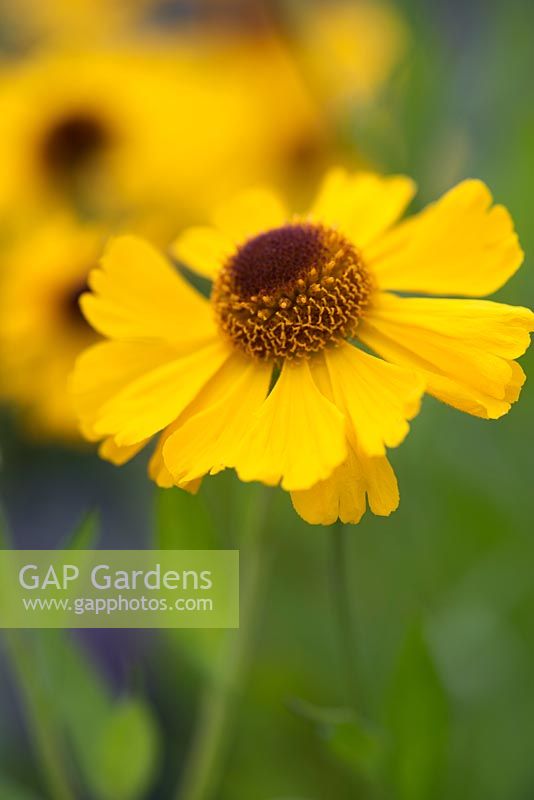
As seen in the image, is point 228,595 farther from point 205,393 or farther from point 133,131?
point 133,131

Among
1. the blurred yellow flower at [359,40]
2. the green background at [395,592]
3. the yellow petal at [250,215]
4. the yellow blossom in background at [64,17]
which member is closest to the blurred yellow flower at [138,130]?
the blurred yellow flower at [359,40]

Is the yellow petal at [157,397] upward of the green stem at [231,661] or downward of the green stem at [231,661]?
upward

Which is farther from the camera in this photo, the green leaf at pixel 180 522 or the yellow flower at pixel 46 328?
the yellow flower at pixel 46 328

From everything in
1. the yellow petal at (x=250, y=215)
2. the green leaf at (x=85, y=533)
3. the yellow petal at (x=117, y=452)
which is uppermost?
the yellow petal at (x=250, y=215)

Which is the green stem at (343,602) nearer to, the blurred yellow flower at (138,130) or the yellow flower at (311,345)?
the yellow flower at (311,345)

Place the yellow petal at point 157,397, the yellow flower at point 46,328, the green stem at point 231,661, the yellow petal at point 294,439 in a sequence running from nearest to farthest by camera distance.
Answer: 1. the yellow petal at point 294,439
2. the yellow petal at point 157,397
3. the green stem at point 231,661
4. the yellow flower at point 46,328

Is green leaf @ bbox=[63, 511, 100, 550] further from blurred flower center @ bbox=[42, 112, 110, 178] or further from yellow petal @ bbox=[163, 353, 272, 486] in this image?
blurred flower center @ bbox=[42, 112, 110, 178]

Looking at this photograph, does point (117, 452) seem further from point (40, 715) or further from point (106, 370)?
point (40, 715)

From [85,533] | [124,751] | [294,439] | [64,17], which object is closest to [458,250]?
[294,439]
